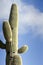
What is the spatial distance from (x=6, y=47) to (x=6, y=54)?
1.13ft

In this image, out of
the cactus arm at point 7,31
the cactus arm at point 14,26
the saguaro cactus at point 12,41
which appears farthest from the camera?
the cactus arm at point 14,26

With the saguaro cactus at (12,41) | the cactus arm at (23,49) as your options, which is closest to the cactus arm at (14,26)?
the saguaro cactus at (12,41)

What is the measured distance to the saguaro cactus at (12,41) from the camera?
11594 mm

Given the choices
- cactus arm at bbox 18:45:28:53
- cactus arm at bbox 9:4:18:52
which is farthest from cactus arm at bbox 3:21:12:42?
cactus arm at bbox 18:45:28:53

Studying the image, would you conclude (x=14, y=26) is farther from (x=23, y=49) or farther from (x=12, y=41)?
(x=23, y=49)

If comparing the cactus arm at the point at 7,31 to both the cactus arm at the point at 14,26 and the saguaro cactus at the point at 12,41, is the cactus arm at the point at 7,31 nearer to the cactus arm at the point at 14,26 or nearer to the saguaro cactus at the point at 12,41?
the saguaro cactus at the point at 12,41

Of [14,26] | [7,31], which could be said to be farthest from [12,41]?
[14,26]

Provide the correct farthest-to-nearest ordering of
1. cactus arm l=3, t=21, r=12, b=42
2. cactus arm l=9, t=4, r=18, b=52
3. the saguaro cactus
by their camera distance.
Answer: cactus arm l=9, t=4, r=18, b=52
the saguaro cactus
cactus arm l=3, t=21, r=12, b=42

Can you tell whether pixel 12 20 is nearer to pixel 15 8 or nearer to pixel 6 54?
pixel 15 8

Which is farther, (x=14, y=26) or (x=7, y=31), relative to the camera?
(x=14, y=26)

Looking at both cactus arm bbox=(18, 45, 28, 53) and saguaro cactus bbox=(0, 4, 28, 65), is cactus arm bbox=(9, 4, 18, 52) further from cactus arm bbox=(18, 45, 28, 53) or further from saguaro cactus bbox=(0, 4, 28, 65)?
cactus arm bbox=(18, 45, 28, 53)

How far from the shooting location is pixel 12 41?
1194 centimetres

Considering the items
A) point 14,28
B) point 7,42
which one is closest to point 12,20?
point 14,28

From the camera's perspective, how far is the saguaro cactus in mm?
11594
